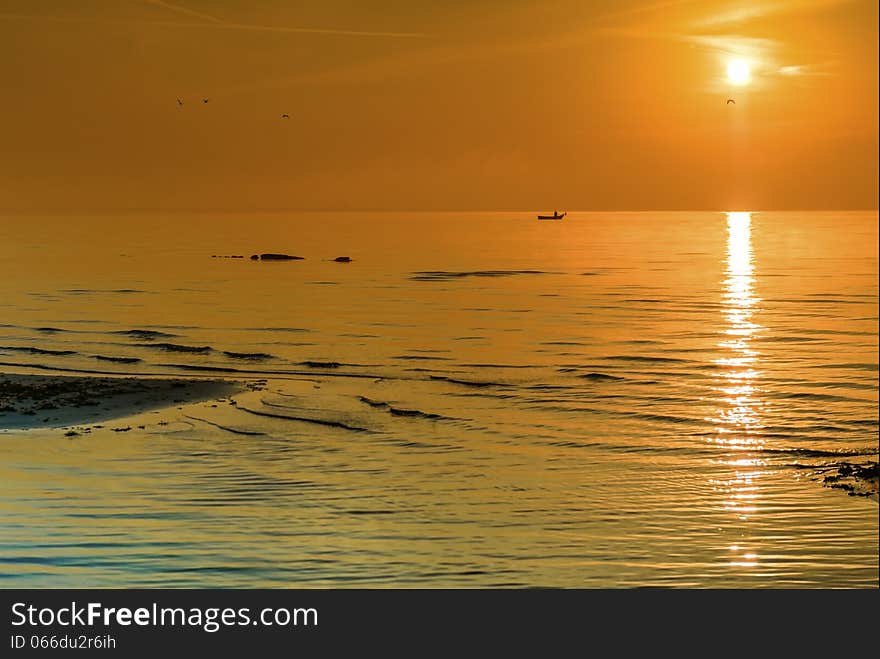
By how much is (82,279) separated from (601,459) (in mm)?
68193

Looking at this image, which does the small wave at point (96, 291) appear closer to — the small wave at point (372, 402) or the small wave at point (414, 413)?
the small wave at point (372, 402)

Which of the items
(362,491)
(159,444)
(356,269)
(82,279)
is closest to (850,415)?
(362,491)

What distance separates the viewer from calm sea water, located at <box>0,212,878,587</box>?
1727 cm

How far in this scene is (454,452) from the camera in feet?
83.6

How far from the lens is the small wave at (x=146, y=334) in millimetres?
49406

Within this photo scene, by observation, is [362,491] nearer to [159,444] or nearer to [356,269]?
[159,444]

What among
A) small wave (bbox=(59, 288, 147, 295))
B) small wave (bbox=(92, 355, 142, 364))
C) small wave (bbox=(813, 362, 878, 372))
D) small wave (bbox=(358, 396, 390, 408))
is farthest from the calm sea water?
small wave (bbox=(59, 288, 147, 295))

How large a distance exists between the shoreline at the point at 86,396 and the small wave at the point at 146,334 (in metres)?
13.2

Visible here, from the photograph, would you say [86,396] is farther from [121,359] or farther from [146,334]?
[146,334]

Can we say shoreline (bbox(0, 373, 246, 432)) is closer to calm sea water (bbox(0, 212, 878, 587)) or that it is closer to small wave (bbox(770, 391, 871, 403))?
calm sea water (bbox(0, 212, 878, 587))

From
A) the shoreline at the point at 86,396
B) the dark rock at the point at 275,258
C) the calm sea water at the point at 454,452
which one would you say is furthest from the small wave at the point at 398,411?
the dark rock at the point at 275,258

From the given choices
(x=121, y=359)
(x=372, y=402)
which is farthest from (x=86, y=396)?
(x=121, y=359)

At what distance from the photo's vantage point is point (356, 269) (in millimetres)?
103562

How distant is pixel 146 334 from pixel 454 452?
1107 inches
